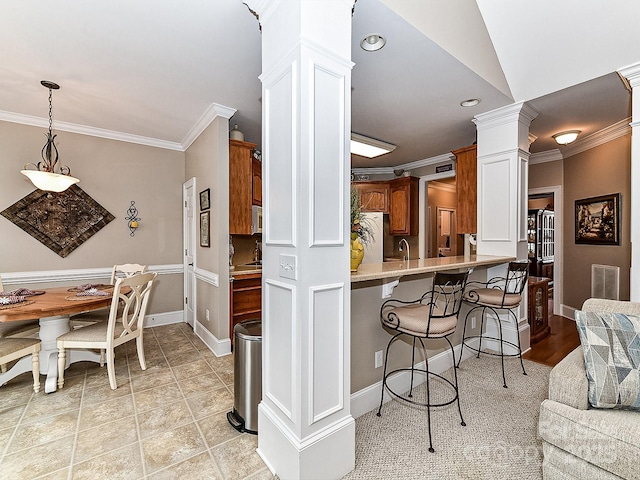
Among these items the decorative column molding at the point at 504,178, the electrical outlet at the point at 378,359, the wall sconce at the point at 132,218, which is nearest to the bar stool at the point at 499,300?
the decorative column molding at the point at 504,178

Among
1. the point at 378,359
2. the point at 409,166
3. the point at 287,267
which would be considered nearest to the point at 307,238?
the point at 287,267

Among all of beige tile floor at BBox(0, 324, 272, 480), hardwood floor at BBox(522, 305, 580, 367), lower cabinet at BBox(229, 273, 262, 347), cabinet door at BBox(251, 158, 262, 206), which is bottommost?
hardwood floor at BBox(522, 305, 580, 367)

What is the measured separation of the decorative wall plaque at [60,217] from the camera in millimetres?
3602

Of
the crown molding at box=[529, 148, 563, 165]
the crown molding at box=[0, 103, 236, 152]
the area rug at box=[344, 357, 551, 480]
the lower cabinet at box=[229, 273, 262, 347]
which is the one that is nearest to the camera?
the area rug at box=[344, 357, 551, 480]

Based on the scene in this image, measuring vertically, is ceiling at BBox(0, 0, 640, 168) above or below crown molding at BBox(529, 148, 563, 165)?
above

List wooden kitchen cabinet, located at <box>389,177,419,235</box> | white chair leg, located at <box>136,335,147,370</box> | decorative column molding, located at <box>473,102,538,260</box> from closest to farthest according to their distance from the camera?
white chair leg, located at <box>136,335,147,370</box> → decorative column molding, located at <box>473,102,538,260</box> → wooden kitchen cabinet, located at <box>389,177,419,235</box>

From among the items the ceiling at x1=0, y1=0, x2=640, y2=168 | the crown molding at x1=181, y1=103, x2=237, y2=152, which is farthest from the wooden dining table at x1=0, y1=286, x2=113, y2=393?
the crown molding at x1=181, y1=103, x2=237, y2=152

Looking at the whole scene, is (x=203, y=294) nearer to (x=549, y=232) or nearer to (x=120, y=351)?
(x=120, y=351)

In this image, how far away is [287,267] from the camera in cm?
158

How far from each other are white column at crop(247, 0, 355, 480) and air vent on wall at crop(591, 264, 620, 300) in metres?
4.34

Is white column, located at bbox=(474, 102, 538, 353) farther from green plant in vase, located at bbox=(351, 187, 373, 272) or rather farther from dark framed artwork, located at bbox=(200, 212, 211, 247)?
dark framed artwork, located at bbox=(200, 212, 211, 247)

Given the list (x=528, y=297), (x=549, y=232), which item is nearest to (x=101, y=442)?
(x=528, y=297)

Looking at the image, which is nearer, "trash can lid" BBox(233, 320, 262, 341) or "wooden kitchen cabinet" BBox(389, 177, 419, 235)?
"trash can lid" BBox(233, 320, 262, 341)

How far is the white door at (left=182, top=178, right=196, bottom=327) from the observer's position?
4.09 metres
